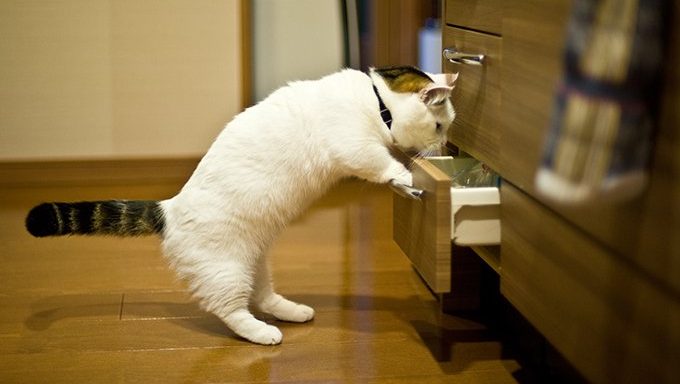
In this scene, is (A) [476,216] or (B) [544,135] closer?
(B) [544,135]

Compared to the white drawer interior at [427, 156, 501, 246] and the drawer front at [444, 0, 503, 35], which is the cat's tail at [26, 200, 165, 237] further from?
the drawer front at [444, 0, 503, 35]

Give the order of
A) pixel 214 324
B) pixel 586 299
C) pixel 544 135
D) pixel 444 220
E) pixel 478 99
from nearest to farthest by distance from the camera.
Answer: pixel 586 299
pixel 544 135
pixel 444 220
pixel 478 99
pixel 214 324

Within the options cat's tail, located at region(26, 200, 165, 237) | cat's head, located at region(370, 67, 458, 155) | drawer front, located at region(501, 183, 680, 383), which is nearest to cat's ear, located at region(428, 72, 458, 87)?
cat's head, located at region(370, 67, 458, 155)

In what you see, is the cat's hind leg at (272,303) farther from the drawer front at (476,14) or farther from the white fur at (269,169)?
the drawer front at (476,14)

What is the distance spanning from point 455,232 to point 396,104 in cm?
31

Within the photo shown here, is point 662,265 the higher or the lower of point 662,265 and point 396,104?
the lower

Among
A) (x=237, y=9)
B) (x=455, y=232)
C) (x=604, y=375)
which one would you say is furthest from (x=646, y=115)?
(x=237, y=9)

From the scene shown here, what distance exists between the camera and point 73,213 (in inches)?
68.3

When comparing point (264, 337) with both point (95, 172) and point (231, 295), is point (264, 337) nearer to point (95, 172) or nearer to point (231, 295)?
point (231, 295)

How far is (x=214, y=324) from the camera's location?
1900 millimetres

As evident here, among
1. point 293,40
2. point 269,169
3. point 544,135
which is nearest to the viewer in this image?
point 544,135

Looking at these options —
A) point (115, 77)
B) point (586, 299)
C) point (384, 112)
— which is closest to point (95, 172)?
point (115, 77)

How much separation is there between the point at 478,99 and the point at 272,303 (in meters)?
0.63

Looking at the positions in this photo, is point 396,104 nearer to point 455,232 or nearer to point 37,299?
point 455,232
